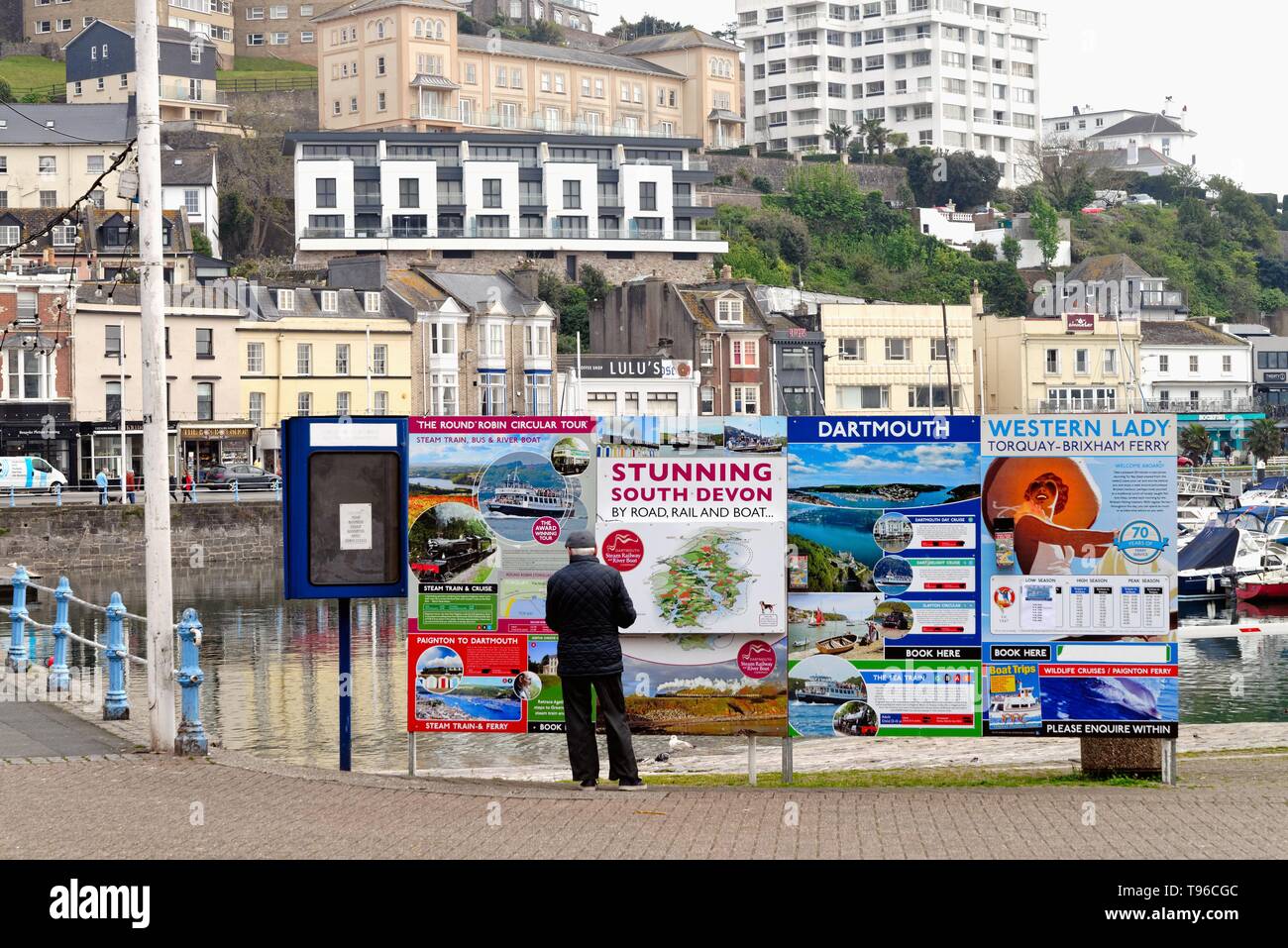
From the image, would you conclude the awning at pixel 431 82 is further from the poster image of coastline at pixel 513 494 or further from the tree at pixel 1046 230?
the poster image of coastline at pixel 513 494

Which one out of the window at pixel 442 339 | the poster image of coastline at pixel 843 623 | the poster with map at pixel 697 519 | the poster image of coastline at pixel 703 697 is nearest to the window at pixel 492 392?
the window at pixel 442 339

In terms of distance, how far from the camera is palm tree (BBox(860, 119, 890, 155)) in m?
150

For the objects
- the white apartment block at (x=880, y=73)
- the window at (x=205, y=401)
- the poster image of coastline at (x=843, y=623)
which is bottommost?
the poster image of coastline at (x=843, y=623)

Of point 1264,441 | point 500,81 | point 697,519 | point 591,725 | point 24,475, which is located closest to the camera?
point 591,725

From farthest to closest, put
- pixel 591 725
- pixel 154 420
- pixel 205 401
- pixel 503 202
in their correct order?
pixel 503 202 < pixel 205 401 < pixel 154 420 < pixel 591 725

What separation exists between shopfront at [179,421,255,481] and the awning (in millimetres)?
53014

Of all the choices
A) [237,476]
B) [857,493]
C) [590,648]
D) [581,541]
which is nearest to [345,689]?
[590,648]

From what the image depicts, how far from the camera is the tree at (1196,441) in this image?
9969 cm

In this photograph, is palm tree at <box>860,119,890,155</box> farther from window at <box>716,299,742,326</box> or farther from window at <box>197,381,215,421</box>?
window at <box>197,381,215,421</box>

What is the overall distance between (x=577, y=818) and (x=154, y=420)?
17.4 feet

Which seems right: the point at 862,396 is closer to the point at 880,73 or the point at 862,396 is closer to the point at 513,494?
the point at 880,73

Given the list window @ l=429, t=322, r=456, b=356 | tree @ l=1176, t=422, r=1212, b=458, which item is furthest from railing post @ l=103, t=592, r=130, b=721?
tree @ l=1176, t=422, r=1212, b=458

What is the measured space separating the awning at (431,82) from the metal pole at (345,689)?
112726 mm

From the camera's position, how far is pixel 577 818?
37.7 feet
